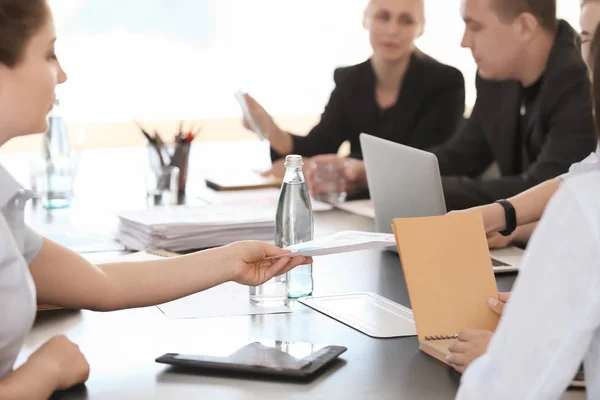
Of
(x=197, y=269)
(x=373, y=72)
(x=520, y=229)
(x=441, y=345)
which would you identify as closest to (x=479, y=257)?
(x=441, y=345)

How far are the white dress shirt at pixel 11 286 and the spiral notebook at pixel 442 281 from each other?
1.65 feet

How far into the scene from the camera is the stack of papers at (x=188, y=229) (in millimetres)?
1913

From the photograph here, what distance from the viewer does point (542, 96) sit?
2496mm

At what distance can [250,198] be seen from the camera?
2.60 metres

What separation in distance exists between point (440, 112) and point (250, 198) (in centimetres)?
103

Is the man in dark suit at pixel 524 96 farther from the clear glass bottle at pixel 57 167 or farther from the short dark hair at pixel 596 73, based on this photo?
the short dark hair at pixel 596 73

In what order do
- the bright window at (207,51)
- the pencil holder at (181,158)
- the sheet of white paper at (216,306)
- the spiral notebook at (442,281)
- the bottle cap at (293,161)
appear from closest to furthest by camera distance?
1. the spiral notebook at (442,281)
2. the sheet of white paper at (216,306)
3. the bottle cap at (293,161)
4. the pencil holder at (181,158)
5. the bright window at (207,51)

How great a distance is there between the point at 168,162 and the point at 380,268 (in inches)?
40.9

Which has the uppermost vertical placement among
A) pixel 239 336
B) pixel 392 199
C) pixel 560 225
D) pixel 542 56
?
pixel 542 56

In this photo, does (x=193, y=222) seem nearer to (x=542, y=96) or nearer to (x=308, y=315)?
(x=308, y=315)

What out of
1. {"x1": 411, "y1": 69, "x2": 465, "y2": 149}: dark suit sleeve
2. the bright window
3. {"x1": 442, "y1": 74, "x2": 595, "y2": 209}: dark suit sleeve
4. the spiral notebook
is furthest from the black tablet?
the bright window

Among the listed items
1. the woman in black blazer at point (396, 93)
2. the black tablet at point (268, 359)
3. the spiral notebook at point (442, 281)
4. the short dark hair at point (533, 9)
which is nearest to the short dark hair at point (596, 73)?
the spiral notebook at point (442, 281)

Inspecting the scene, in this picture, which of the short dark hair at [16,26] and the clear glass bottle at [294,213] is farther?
the clear glass bottle at [294,213]

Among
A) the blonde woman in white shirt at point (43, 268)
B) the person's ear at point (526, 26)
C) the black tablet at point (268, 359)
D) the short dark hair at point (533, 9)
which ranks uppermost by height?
the short dark hair at point (533, 9)
